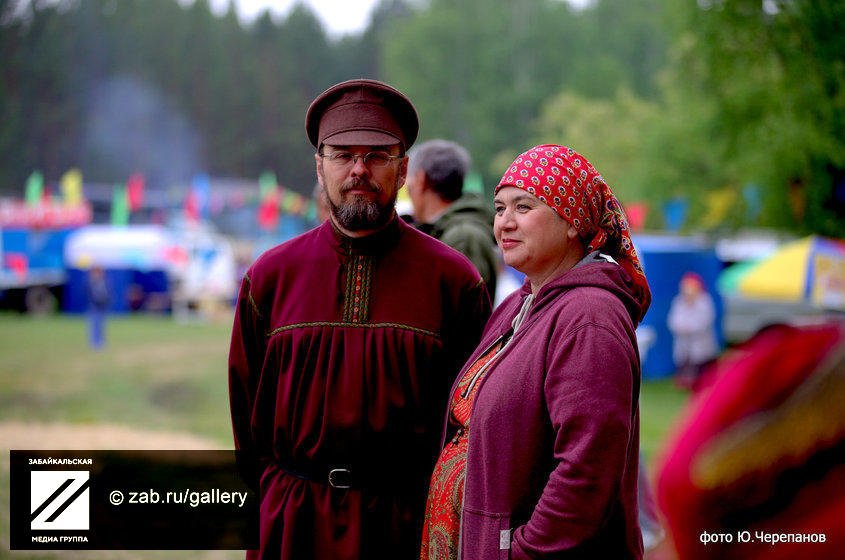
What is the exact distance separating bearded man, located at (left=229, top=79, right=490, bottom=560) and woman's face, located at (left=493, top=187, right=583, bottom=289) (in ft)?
1.77

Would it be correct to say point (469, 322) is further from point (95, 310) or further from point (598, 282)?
point (95, 310)

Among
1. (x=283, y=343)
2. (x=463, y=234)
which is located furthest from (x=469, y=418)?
(x=463, y=234)

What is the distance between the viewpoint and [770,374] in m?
0.99

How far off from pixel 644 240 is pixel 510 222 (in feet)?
45.0

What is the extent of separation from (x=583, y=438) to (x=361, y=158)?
1201mm

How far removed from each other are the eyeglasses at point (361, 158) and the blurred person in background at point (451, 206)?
848 millimetres

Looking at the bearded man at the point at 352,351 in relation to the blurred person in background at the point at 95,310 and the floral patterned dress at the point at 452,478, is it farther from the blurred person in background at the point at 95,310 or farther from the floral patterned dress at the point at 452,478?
the blurred person in background at the point at 95,310

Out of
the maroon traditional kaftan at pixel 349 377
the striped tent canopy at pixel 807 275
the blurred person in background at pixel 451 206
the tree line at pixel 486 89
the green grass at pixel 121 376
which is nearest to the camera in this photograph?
the maroon traditional kaftan at pixel 349 377

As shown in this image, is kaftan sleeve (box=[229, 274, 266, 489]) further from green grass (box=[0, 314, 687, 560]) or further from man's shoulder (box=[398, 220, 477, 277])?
green grass (box=[0, 314, 687, 560])

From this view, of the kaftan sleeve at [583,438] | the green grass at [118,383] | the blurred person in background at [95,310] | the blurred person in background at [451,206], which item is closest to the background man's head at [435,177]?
the blurred person in background at [451,206]

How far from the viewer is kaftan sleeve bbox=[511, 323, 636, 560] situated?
2000 mm

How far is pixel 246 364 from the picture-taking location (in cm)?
291

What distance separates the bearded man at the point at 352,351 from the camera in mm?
2688

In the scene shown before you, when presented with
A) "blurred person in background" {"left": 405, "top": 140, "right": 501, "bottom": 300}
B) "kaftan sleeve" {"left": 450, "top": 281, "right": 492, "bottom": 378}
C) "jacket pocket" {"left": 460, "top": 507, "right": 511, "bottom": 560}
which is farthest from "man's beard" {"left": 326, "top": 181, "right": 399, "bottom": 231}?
"jacket pocket" {"left": 460, "top": 507, "right": 511, "bottom": 560}
